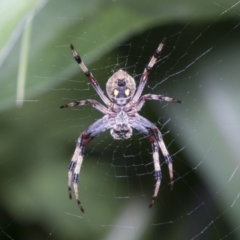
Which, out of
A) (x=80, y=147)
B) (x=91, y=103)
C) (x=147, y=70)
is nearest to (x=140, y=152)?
(x=80, y=147)

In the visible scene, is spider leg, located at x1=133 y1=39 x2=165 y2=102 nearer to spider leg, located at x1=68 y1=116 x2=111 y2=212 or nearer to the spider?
the spider

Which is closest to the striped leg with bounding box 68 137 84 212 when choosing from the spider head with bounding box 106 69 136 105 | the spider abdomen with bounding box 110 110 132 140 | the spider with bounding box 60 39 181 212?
the spider with bounding box 60 39 181 212

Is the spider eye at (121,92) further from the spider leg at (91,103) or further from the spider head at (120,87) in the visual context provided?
the spider leg at (91,103)

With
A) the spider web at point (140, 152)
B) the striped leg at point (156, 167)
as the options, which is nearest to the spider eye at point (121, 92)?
the spider web at point (140, 152)

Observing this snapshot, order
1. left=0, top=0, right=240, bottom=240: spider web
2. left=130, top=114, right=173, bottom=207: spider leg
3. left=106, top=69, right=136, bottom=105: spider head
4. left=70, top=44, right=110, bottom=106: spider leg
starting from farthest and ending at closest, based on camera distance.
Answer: left=130, top=114, right=173, bottom=207: spider leg
left=106, top=69, right=136, bottom=105: spider head
left=0, top=0, right=240, bottom=240: spider web
left=70, top=44, right=110, bottom=106: spider leg

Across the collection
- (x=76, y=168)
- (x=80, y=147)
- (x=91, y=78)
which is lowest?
(x=76, y=168)

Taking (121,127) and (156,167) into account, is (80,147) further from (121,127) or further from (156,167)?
(156,167)

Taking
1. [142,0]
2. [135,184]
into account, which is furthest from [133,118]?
[142,0]
